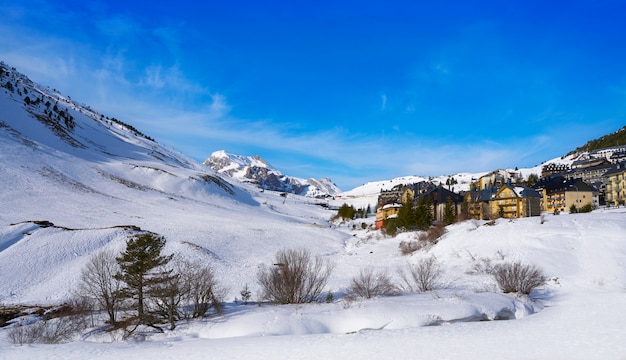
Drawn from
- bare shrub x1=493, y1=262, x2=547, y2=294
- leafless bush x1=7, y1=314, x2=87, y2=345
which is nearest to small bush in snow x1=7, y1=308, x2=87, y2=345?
leafless bush x1=7, y1=314, x2=87, y2=345

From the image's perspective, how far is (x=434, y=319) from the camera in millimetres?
26047

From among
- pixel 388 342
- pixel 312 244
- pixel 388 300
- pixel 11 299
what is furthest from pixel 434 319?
pixel 312 244

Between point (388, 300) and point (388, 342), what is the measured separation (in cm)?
821

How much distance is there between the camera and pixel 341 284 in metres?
40.5

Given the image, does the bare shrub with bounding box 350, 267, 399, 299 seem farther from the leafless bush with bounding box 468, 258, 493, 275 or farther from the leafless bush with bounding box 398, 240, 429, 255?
the leafless bush with bounding box 398, 240, 429, 255

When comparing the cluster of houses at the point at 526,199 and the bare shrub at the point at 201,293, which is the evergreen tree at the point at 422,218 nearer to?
the cluster of houses at the point at 526,199

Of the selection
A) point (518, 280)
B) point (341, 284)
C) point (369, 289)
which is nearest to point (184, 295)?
point (369, 289)

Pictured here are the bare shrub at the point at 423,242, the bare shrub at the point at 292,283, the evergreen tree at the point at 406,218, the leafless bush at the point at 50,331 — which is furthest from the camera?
the evergreen tree at the point at 406,218

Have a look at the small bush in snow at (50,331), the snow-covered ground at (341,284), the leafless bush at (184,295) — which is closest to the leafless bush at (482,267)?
the snow-covered ground at (341,284)

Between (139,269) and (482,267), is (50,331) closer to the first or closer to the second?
(139,269)

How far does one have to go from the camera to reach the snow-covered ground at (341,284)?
2078cm

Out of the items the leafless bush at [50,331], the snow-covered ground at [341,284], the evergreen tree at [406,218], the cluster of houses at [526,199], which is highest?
the cluster of houses at [526,199]

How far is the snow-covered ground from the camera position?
68.2ft

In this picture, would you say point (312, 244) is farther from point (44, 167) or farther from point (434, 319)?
point (44, 167)
